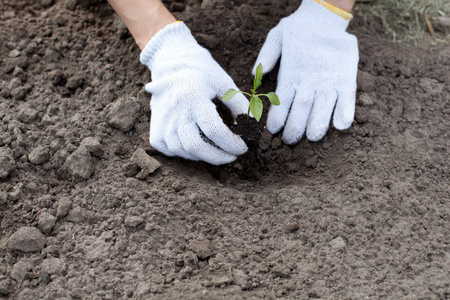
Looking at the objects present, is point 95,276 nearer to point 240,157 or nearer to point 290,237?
point 290,237

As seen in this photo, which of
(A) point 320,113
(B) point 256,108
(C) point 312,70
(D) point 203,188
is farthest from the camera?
(C) point 312,70

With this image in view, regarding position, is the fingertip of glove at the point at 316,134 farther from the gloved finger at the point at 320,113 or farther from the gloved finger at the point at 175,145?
the gloved finger at the point at 175,145

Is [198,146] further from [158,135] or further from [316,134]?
[316,134]

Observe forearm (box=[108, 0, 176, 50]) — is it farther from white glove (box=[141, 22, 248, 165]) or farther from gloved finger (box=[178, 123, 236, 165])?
gloved finger (box=[178, 123, 236, 165])

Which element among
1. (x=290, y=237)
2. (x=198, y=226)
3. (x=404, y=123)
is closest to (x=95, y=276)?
(x=198, y=226)

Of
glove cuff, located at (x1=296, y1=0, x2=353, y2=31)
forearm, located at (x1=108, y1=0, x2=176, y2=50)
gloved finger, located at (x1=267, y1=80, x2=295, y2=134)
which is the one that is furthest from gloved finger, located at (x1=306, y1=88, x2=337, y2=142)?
forearm, located at (x1=108, y1=0, x2=176, y2=50)

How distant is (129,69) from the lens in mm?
2523

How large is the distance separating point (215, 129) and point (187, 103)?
21 centimetres

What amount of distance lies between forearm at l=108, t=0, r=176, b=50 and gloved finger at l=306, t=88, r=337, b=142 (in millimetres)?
998

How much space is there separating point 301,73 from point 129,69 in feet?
3.53

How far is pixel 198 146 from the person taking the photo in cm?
211

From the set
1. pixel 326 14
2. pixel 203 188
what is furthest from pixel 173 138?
pixel 326 14

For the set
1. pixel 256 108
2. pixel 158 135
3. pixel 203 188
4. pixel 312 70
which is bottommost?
pixel 203 188

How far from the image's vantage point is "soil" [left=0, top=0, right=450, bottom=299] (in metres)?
1.69
